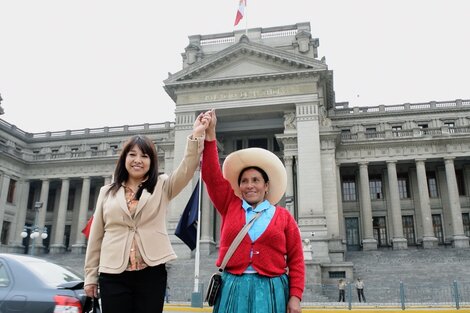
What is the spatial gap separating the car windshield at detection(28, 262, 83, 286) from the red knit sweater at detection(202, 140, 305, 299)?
3.19 metres

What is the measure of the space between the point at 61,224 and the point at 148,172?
4322 cm

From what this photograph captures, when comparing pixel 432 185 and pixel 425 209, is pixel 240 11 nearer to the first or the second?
pixel 425 209

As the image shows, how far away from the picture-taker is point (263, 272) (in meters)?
3.90

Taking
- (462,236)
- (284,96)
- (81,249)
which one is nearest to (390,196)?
(462,236)

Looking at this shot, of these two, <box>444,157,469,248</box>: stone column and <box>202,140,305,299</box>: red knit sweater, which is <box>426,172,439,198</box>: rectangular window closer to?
<box>444,157,469,248</box>: stone column

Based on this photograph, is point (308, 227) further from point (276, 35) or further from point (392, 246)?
point (276, 35)

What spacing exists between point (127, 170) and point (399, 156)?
3705 centimetres

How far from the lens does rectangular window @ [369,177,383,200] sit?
41.6m

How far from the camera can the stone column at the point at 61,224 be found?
4275cm

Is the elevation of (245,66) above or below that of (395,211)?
above

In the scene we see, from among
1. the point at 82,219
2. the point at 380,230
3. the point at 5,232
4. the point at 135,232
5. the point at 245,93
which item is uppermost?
the point at 245,93

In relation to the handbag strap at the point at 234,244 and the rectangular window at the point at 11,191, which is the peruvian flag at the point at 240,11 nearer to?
the rectangular window at the point at 11,191

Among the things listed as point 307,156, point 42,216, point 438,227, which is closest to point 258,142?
point 307,156

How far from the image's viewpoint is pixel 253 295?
3.84 m
